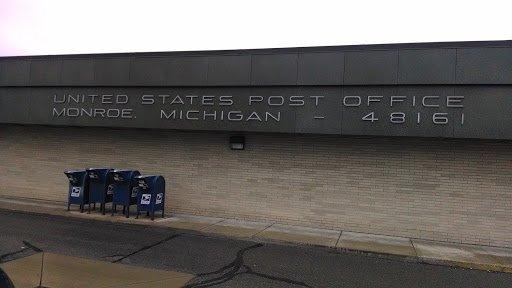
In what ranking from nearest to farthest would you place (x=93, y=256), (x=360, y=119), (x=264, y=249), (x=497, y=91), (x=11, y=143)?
1. (x=93, y=256)
2. (x=264, y=249)
3. (x=497, y=91)
4. (x=360, y=119)
5. (x=11, y=143)

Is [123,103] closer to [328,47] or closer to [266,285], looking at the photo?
[328,47]

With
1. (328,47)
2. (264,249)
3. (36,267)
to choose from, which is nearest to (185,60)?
(328,47)

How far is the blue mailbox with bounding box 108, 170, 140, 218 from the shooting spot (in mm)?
11586

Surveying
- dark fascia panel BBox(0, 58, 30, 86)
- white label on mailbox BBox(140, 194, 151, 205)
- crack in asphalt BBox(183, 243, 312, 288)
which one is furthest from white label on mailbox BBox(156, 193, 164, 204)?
dark fascia panel BBox(0, 58, 30, 86)

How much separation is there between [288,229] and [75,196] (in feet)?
19.0

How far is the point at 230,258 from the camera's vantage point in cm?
795

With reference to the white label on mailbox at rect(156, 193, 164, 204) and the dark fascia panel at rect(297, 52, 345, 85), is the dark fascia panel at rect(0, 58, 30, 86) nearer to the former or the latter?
the white label on mailbox at rect(156, 193, 164, 204)

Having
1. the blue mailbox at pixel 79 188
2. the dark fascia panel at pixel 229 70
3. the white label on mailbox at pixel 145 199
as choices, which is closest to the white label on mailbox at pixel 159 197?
the white label on mailbox at pixel 145 199

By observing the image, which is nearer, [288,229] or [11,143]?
[288,229]

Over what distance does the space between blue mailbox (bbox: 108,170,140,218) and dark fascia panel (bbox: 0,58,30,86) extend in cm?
484

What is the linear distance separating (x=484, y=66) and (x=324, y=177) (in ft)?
14.5

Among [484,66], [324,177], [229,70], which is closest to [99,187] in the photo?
[229,70]

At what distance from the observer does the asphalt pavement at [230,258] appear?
6891 millimetres

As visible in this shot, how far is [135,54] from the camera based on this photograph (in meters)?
12.8
